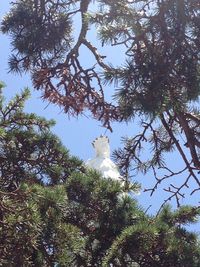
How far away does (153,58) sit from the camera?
2221 mm

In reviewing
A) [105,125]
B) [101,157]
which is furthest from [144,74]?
[101,157]

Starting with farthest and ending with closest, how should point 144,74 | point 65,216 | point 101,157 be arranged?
point 101,157 < point 65,216 < point 144,74

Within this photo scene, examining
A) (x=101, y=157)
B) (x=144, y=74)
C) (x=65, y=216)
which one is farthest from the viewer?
(x=101, y=157)

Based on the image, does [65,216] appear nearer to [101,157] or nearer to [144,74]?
[144,74]

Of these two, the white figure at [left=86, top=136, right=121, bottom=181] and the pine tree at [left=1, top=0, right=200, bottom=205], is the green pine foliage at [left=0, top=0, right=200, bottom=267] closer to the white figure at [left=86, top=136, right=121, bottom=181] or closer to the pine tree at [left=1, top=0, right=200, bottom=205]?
the pine tree at [left=1, top=0, right=200, bottom=205]

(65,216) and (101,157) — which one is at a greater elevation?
(101,157)

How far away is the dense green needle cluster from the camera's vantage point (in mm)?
2393

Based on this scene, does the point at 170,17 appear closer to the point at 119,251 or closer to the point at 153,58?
the point at 153,58

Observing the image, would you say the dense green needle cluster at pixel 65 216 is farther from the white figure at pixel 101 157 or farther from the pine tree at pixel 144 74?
the white figure at pixel 101 157

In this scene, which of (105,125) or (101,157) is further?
(101,157)

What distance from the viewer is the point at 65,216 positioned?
11.0 ft

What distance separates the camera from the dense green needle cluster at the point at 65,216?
239 centimetres

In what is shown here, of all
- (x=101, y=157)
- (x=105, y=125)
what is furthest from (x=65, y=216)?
(x=101, y=157)

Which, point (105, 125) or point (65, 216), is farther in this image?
point (65, 216)
